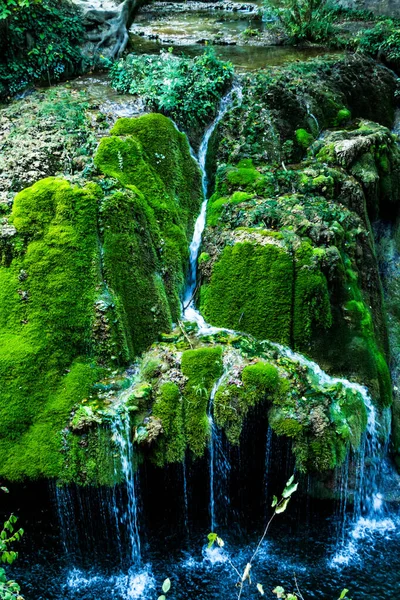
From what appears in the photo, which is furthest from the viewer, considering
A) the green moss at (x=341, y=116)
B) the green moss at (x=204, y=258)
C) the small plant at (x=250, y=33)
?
the small plant at (x=250, y=33)

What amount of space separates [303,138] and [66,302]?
244 inches

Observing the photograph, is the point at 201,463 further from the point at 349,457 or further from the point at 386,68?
the point at 386,68

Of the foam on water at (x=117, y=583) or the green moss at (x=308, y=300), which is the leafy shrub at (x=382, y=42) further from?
the foam on water at (x=117, y=583)

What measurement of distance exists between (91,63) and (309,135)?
547cm

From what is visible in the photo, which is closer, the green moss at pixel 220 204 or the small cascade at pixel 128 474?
the small cascade at pixel 128 474

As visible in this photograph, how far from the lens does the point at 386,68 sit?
1334 centimetres

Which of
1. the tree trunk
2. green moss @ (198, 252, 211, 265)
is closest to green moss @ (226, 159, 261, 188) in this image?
green moss @ (198, 252, 211, 265)

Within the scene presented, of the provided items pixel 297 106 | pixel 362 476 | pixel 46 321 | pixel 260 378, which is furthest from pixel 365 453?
pixel 297 106

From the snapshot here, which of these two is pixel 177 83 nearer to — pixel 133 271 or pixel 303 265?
pixel 133 271

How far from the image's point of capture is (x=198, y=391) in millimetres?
7012

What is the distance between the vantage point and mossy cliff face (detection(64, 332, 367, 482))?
6863 millimetres

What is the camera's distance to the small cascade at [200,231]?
853 cm

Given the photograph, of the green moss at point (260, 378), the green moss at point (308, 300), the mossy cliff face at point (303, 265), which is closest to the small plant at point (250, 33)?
the mossy cliff face at point (303, 265)

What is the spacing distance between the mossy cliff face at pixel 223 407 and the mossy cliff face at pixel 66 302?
1.70ft
